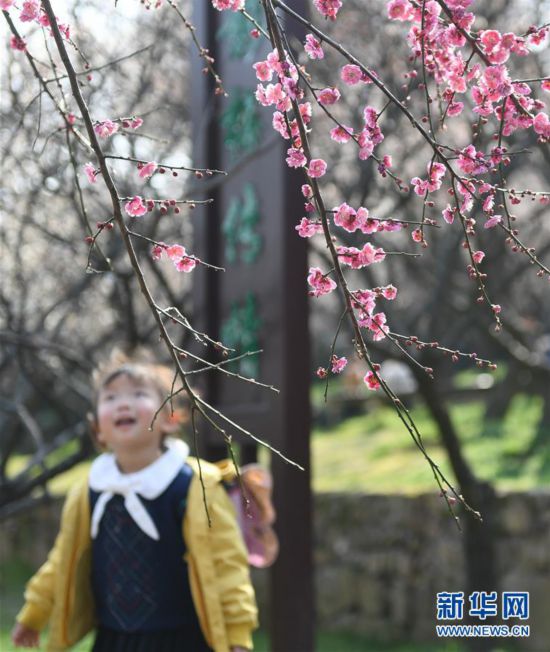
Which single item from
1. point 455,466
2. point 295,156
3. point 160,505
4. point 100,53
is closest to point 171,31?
point 100,53

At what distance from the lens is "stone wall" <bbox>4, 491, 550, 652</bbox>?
6.10 m

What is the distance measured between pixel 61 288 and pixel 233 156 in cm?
277

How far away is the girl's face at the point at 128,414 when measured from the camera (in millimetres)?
3219

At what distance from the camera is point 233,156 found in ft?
14.0

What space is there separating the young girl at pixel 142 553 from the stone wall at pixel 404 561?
3.08m

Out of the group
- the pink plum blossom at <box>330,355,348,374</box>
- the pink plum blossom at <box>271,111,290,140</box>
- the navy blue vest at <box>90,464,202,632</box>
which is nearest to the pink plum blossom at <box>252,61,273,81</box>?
the pink plum blossom at <box>271,111,290,140</box>

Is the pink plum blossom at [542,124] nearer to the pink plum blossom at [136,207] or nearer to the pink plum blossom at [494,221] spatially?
the pink plum blossom at [494,221]

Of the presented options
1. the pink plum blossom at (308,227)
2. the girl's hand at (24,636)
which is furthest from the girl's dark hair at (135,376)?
the pink plum blossom at (308,227)

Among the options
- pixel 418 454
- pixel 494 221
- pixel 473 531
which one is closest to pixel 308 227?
pixel 494 221

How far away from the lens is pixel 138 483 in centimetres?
318

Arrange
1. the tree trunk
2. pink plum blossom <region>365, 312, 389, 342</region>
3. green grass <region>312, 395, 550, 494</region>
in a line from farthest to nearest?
green grass <region>312, 395, 550, 494</region>
the tree trunk
pink plum blossom <region>365, 312, 389, 342</region>

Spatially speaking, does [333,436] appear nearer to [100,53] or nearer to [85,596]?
[100,53]

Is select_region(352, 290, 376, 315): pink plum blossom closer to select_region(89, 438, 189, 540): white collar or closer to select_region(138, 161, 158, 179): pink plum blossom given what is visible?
select_region(138, 161, 158, 179): pink plum blossom

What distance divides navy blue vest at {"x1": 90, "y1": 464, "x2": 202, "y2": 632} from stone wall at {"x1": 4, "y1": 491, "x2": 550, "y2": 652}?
3095 millimetres
